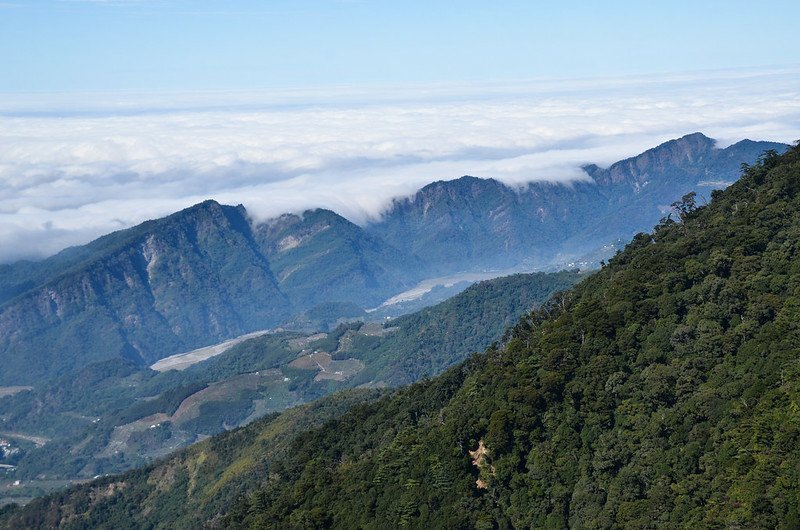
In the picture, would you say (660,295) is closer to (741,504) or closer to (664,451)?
(664,451)

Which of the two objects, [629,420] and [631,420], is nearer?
[631,420]

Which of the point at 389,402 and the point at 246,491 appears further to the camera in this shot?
the point at 246,491

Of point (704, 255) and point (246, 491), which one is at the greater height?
point (704, 255)

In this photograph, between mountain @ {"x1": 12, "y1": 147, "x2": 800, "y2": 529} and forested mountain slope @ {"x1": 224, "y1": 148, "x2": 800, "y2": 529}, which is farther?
mountain @ {"x1": 12, "y1": 147, "x2": 800, "y2": 529}

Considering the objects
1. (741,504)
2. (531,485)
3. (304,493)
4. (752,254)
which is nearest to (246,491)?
(304,493)

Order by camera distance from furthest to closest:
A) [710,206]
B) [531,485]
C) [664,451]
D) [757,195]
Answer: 1. [710,206]
2. [757,195]
3. [531,485]
4. [664,451]

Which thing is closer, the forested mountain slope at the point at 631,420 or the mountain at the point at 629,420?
the forested mountain slope at the point at 631,420

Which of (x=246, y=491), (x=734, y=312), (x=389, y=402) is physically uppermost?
(x=734, y=312)

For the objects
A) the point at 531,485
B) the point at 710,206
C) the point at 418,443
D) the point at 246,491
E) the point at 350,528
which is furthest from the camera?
the point at 246,491
